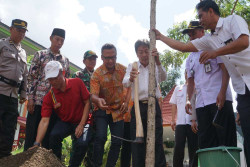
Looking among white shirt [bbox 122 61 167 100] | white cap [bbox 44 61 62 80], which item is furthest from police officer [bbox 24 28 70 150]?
white shirt [bbox 122 61 167 100]

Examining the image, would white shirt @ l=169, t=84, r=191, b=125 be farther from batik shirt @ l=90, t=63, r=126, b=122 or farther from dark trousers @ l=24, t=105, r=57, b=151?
dark trousers @ l=24, t=105, r=57, b=151

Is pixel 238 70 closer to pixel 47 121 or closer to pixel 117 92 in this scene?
pixel 117 92

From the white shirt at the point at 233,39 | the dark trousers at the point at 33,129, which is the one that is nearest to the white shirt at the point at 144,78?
the white shirt at the point at 233,39

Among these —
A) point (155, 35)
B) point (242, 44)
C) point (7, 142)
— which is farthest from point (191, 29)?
point (7, 142)

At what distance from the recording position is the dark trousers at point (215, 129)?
2973 millimetres

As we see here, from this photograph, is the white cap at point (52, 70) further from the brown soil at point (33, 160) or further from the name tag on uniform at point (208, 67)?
the name tag on uniform at point (208, 67)

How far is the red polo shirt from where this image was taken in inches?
149

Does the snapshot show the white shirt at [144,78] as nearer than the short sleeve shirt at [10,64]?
Yes

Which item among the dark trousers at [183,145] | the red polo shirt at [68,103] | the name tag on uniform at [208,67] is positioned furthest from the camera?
the dark trousers at [183,145]

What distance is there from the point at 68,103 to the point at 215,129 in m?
2.09

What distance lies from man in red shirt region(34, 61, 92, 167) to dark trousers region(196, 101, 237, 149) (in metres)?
1.61

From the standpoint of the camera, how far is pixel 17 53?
443 centimetres

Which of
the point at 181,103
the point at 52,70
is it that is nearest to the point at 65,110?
the point at 52,70

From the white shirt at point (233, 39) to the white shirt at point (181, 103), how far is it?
187 centimetres
